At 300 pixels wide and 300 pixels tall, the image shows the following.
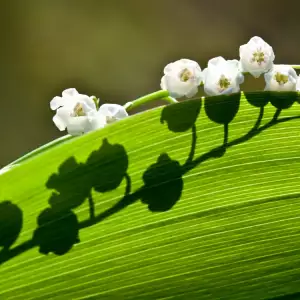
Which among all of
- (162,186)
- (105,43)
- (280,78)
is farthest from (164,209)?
(105,43)

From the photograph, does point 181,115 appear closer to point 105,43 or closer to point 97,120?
point 97,120

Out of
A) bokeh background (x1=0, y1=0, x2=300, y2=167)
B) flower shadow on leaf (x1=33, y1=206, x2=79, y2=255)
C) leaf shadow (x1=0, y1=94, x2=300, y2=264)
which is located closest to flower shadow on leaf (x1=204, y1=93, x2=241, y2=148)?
leaf shadow (x1=0, y1=94, x2=300, y2=264)

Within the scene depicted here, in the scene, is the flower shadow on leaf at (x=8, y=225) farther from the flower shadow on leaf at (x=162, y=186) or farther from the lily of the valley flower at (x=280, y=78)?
the lily of the valley flower at (x=280, y=78)

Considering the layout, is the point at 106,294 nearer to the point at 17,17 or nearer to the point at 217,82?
the point at 217,82

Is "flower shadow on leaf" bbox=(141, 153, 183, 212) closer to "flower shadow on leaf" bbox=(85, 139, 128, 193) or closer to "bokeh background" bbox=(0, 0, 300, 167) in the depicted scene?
"flower shadow on leaf" bbox=(85, 139, 128, 193)

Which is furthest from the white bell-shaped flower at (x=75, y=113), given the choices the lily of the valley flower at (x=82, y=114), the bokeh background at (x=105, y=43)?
the bokeh background at (x=105, y=43)

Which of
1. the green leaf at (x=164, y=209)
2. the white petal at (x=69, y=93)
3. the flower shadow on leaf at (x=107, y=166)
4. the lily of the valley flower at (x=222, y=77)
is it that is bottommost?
the green leaf at (x=164, y=209)

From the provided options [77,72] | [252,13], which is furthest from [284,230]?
[252,13]
